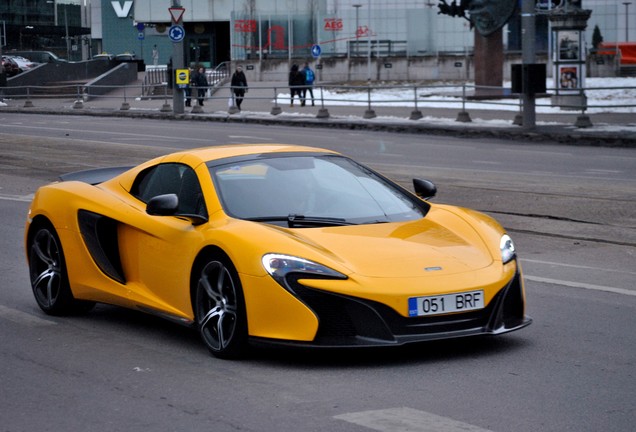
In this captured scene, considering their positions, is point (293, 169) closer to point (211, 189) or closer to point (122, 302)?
point (211, 189)

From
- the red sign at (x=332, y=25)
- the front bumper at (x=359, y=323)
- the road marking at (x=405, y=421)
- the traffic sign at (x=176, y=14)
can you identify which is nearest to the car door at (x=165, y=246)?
the front bumper at (x=359, y=323)

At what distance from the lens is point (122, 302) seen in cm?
782

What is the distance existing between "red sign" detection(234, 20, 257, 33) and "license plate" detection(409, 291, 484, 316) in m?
67.1

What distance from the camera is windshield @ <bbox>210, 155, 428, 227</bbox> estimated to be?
23.5ft

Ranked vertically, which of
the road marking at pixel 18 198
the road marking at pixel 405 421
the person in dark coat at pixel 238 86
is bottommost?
the road marking at pixel 405 421

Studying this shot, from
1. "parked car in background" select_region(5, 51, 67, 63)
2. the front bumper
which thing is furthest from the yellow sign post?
the front bumper

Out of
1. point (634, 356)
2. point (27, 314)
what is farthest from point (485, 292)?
point (27, 314)

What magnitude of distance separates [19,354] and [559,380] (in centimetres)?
315

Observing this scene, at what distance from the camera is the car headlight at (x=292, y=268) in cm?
634

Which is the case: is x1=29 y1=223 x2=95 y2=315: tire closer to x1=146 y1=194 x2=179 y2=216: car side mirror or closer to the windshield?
x1=146 y1=194 x2=179 y2=216: car side mirror

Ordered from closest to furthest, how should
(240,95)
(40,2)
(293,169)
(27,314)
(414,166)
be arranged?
(293,169) → (27,314) → (414,166) → (240,95) → (40,2)

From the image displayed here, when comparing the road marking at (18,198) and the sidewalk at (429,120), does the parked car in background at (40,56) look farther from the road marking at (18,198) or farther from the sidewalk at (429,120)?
the road marking at (18,198)

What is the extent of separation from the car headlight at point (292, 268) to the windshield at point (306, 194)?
1.89ft

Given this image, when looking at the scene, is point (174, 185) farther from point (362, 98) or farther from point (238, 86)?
point (362, 98)
